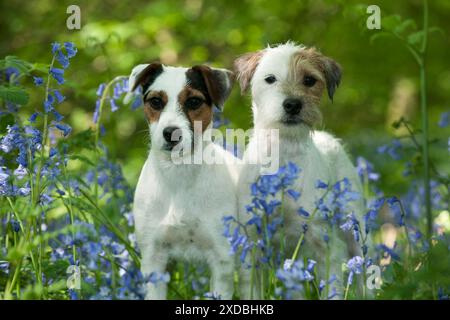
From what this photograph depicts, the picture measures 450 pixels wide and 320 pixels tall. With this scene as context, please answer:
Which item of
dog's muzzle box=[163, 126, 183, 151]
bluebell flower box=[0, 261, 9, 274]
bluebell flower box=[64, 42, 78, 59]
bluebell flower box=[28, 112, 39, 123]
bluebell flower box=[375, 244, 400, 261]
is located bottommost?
bluebell flower box=[0, 261, 9, 274]

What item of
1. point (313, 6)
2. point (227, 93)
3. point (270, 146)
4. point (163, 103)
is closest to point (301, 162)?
point (270, 146)

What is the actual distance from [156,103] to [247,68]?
0.84 meters

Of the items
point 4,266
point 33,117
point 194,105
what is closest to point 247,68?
point 194,105

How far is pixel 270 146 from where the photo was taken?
5074 mm

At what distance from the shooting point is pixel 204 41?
11.7 m

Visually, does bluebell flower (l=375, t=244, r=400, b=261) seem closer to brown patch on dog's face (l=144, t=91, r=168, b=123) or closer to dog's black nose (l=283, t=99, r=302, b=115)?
dog's black nose (l=283, t=99, r=302, b=115)

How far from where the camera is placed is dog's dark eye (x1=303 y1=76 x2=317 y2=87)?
16.3ft

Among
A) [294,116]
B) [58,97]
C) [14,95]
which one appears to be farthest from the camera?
[294,116]

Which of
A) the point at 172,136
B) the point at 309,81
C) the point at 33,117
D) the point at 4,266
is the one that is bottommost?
the point at 4,266

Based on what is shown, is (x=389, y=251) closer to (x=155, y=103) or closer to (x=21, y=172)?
(x=155, y=103)

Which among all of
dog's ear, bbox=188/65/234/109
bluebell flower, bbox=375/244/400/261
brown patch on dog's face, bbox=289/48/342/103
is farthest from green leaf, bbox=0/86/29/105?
bluebell flower, bbox=375/244/400/261

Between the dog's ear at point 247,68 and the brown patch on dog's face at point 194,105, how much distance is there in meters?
0.57

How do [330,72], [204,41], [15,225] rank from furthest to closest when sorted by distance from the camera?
[204,41]
[330,72]
[15,225]

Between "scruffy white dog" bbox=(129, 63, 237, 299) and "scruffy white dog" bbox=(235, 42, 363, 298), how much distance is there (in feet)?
0.84
